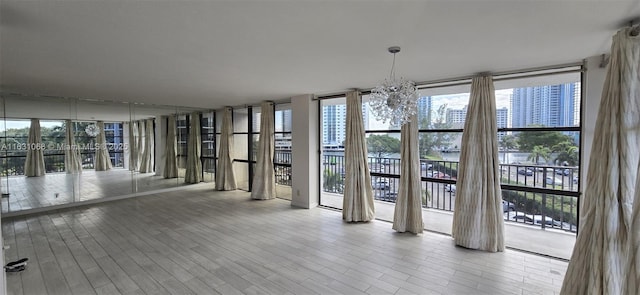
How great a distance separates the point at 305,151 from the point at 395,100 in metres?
3.45

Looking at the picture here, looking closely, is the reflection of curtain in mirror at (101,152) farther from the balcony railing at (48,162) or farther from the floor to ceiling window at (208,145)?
the floor to ceiling window at (208,145)

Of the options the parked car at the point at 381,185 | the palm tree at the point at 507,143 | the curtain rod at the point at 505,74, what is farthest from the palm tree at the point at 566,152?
the parked car at the point at 381,185

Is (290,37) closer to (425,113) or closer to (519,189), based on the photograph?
(425,113)

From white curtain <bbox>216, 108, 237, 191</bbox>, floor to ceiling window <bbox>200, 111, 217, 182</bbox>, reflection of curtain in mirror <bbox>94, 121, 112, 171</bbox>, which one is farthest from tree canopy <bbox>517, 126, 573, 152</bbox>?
reflection of curtain in mirror <bbox>94, 121, 112, 171</bbox>

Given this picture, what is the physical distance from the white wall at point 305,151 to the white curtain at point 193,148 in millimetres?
4227

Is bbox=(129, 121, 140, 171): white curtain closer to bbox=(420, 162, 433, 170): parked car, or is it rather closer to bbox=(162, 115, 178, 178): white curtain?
bbox=(162, 115, 178, 178): white curtain

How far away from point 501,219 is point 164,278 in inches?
171

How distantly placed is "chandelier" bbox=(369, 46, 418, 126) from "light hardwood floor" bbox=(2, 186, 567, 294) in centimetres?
184

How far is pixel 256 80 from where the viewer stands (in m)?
4.32

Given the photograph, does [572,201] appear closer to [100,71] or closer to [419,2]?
[419,2]

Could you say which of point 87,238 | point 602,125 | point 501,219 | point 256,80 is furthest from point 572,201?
point 87,238

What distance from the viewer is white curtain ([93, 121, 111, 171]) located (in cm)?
671

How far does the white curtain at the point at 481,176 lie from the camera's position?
3703mm

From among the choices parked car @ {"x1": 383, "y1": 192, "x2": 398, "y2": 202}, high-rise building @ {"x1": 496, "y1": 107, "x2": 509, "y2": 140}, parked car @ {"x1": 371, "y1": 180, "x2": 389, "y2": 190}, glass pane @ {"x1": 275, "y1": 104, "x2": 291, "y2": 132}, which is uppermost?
glass pane @ {"x1": 275, "y1": 104, "x2": 291, "y2": 132}
